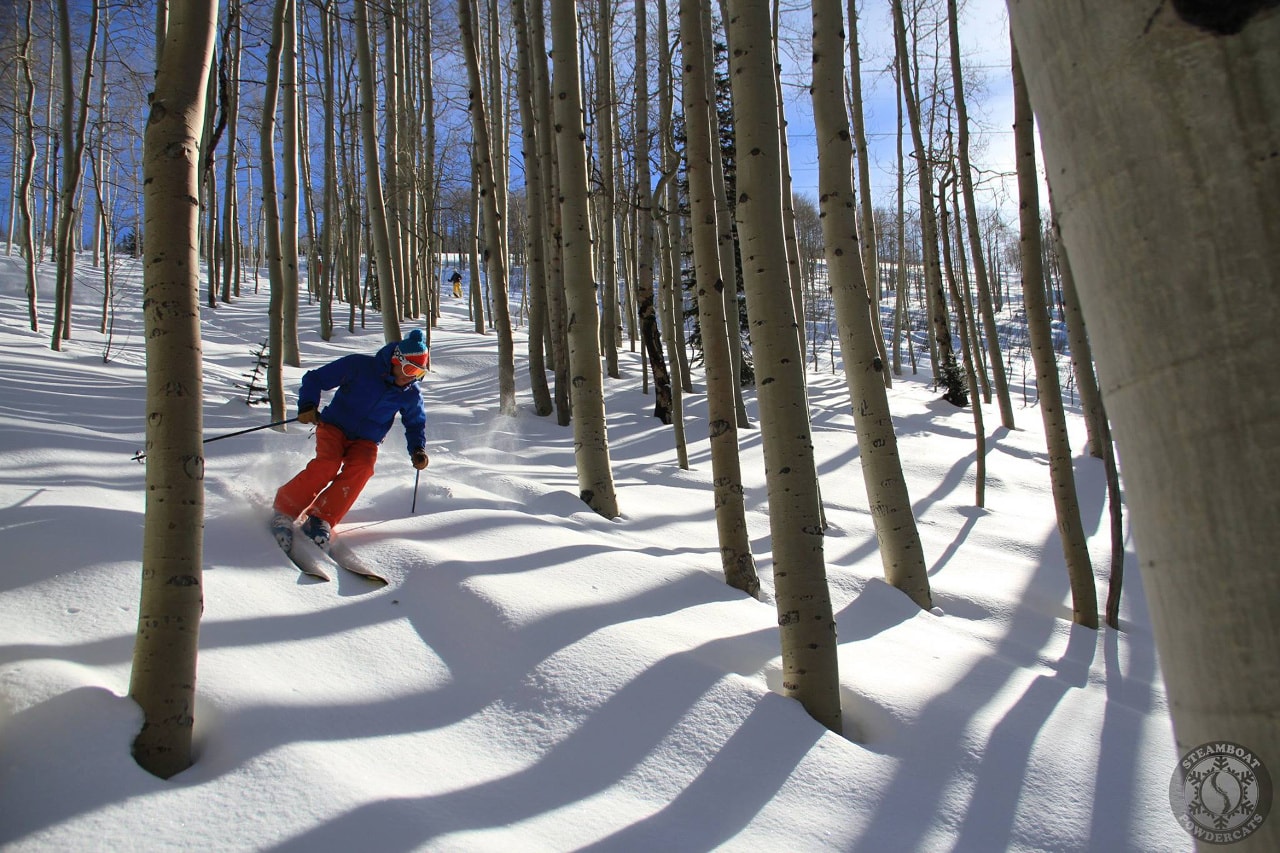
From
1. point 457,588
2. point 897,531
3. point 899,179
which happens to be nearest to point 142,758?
point 457,588

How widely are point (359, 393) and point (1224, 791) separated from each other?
4291 mm

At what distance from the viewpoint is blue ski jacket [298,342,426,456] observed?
13.8 ft

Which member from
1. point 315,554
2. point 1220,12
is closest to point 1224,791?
point 1220,12

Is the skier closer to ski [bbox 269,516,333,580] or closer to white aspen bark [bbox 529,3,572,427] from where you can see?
ski [bbox 269,516,333,580]

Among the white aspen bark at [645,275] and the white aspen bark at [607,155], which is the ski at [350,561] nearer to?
the white aspen bark at [645,275]

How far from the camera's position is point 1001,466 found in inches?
371

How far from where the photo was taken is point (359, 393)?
168 inches

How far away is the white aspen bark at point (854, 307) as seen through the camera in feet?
14.5

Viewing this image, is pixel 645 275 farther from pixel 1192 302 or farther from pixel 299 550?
pixel 1192 302

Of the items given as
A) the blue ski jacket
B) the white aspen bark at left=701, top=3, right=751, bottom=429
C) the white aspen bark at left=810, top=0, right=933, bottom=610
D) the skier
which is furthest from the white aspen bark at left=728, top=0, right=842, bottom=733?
the white aspen bark at left=701, top=3, right=751, bottom=429

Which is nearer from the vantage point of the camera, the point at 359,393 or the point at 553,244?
the point at 359,393

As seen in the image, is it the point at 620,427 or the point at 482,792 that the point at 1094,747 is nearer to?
the point at 482,792

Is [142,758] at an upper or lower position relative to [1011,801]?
upper

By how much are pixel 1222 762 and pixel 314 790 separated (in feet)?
6.73
